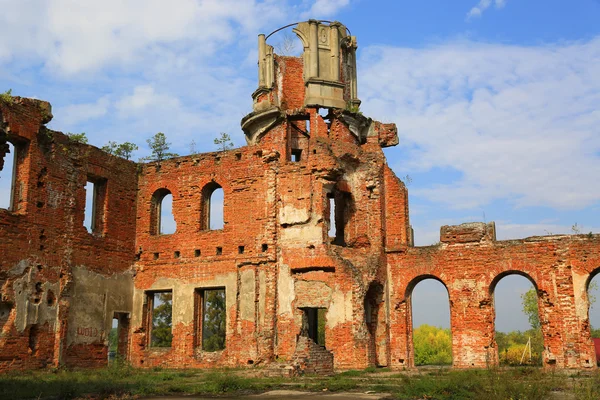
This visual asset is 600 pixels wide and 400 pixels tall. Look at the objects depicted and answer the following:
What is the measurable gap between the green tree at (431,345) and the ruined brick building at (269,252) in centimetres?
1145

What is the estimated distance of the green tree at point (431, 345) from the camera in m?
29.2

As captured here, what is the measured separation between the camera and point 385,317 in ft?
59.5

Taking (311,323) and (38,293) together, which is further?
(311,323)

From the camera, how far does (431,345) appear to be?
31000mm

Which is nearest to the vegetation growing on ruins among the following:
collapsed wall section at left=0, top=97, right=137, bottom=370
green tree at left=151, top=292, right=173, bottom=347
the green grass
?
collapsed wall section at left=0, top=97, right=137, bottom=370

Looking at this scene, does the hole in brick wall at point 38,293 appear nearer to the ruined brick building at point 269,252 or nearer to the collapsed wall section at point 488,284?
the ruined brick building at point 269,252

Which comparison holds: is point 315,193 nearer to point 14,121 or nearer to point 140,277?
point 140,277

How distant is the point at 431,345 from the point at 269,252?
15.8 metres

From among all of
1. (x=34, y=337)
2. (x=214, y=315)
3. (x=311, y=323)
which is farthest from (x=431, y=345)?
(x=34, y=337)

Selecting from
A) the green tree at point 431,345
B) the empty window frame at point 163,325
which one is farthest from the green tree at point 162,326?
the green tree at point 431,345

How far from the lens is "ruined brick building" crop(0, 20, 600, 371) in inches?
647

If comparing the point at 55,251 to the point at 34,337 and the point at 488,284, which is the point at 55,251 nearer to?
the point at 34,337

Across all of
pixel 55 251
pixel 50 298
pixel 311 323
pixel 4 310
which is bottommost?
pixel 311 323

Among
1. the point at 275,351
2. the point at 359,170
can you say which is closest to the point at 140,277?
the point at 275,351
